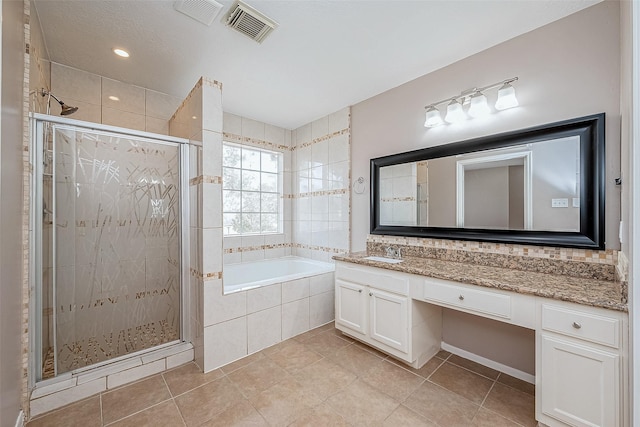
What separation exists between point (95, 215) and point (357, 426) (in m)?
2.34

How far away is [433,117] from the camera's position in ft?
7.37

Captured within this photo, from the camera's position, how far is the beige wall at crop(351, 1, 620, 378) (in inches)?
60.0

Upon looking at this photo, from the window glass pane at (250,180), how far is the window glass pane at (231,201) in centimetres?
15

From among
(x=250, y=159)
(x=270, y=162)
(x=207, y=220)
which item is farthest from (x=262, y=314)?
(x=270, y=162)

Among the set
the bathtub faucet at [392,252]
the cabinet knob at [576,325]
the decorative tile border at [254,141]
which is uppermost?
the decorative tile border at [254,141]

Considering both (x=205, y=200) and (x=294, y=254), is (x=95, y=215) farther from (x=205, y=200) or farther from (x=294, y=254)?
A: (x=294, y=254)

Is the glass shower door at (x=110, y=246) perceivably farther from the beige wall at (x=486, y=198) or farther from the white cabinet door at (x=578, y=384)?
the white cabinet door at (x=578, y=384)

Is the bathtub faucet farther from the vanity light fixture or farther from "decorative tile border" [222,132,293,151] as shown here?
"decorative tile border" [222,132,293,151]

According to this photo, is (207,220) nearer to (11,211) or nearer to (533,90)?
(11,211)

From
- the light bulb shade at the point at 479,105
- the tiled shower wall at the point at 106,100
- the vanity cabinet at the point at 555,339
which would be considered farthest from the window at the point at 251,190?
the light bulb shade at the point at 479,105

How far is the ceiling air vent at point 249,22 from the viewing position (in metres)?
1.63

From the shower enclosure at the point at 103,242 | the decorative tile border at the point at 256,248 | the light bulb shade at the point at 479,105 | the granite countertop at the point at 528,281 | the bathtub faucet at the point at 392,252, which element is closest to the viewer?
the granite countertop at the point at 528,281

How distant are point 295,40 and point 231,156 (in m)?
1.83

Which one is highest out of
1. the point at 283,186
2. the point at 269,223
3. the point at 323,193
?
the point at 283,186
